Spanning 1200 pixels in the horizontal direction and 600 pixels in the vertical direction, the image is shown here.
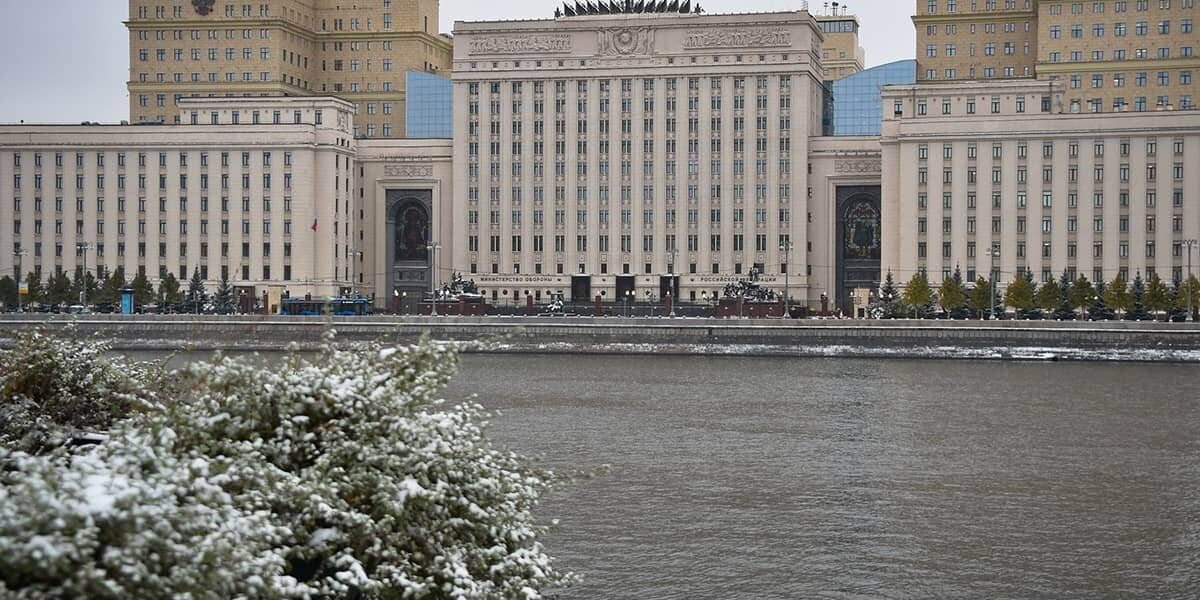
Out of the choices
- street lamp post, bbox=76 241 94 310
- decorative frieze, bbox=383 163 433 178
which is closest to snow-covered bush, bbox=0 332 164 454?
street lamp post, bbox=76 241 94 310

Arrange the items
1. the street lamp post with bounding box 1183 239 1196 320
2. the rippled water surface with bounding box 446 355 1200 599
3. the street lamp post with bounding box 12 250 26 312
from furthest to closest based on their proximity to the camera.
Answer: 1. the street lamp post with bounding box 12 250 26 312
2. the street lamp post with bounding box 1183 239 1196 320
3. the rippled water surface with bounding box 446 355 1200 599

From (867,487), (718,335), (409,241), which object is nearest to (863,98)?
(409,241)

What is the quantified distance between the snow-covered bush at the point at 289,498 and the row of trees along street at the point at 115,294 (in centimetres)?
11427

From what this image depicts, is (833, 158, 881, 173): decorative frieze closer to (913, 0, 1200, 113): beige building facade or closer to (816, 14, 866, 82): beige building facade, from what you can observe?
(913, 0, 1200, 113): beige building facade

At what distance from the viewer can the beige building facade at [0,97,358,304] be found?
142750 millimetres

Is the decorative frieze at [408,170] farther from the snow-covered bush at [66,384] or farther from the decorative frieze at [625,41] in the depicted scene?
the snow-covered bush at [66,384]

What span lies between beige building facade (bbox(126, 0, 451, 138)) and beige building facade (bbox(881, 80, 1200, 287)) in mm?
55694

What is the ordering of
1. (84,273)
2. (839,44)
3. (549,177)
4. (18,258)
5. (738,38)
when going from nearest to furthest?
(84,273) < (738,38) < (18,258) < (549,177) < (839,44)

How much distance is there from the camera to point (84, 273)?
13825 centimetres

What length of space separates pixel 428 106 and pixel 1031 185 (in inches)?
2468

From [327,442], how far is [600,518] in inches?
723

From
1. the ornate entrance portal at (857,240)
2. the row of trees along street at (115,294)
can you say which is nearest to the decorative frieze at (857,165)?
the ornate entrance portal at (857,240)

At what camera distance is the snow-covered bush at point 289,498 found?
42.6 feet

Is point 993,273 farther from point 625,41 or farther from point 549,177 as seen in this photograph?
point 549,177
